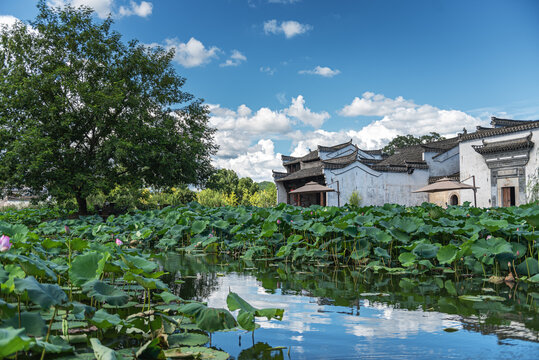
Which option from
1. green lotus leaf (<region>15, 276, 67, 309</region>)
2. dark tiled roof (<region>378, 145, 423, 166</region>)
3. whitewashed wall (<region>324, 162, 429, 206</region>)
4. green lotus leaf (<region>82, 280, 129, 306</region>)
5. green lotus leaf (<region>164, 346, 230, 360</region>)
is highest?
dark tiled roof (<region>378, 145, 423, 166</region>)

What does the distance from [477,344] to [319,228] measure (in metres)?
2.83

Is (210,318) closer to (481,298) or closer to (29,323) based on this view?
(29,323)

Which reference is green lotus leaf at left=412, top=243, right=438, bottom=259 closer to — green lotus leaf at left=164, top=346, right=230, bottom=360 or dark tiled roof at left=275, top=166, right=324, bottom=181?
green lotus leaf at left=164, top=346, right=230, bottom=360

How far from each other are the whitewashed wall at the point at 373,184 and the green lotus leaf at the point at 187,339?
802 inches

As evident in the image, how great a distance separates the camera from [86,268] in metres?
2.03

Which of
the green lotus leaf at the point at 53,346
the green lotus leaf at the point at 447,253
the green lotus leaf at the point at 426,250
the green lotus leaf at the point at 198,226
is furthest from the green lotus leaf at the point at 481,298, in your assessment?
the green lotus leaf at the point at 198,226

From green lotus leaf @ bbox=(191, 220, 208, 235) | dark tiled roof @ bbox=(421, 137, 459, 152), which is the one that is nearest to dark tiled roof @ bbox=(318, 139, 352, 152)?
dark tiled roof @ bbox=(421, 137, 459, 152)

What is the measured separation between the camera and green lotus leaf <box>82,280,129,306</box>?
173cm

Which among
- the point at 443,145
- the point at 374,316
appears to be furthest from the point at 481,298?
the point at 443,145

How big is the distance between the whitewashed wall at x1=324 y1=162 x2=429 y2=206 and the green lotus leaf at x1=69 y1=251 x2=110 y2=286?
20.3 meters

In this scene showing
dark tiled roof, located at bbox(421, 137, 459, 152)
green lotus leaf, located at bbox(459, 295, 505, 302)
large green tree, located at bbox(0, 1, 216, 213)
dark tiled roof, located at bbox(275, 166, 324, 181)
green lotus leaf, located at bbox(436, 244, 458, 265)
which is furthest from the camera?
dark tiled roof, located at bbox(421, 137, 459, 152)

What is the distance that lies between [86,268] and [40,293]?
0.74m

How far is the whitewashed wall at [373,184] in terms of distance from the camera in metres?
22.4

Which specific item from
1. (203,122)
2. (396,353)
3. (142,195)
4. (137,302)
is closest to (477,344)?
(396,353)
